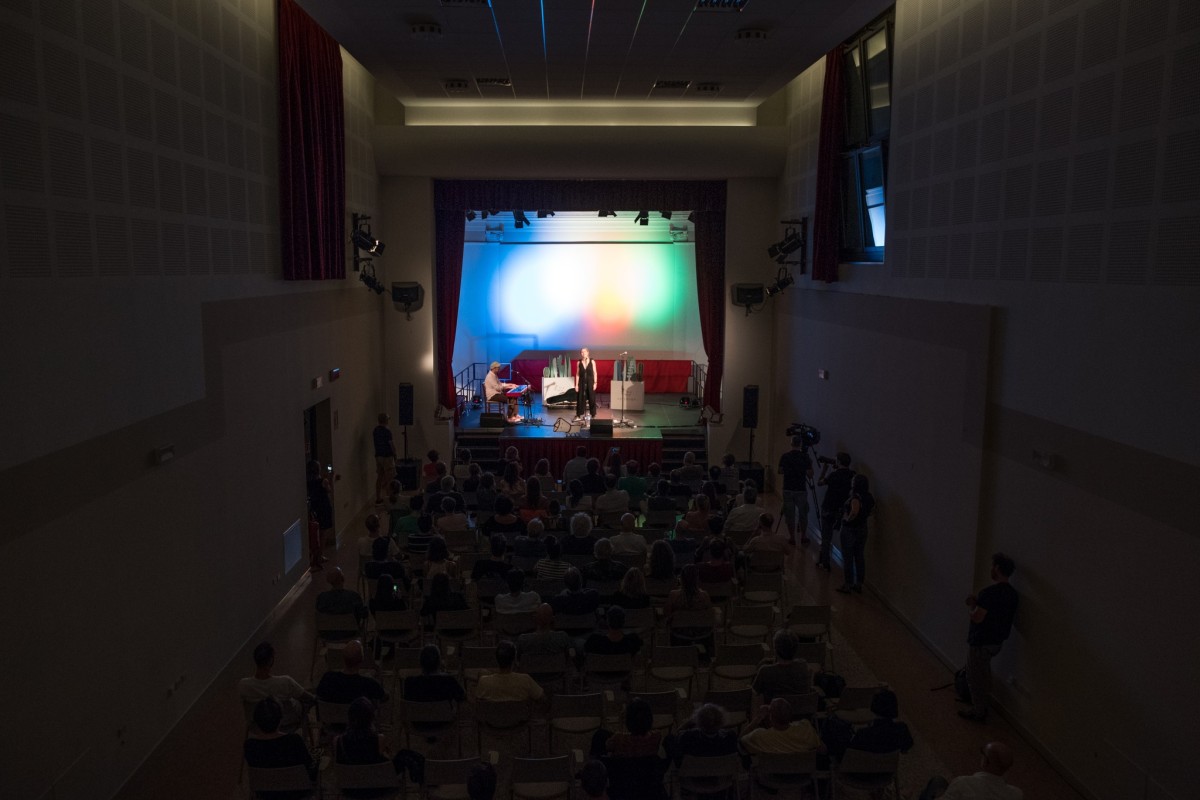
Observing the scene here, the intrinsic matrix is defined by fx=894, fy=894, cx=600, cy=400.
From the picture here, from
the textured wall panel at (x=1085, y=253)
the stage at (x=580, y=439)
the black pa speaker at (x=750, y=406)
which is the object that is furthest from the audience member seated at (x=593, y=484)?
the textured wall panel at (x=1085, y=253)

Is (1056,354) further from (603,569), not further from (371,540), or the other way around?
(371,540)

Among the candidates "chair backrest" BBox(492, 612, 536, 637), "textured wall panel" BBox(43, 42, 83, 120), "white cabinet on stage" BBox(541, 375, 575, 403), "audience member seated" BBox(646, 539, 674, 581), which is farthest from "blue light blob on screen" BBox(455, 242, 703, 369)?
"textured wall panel" BBox(43, 42, 83, 120)

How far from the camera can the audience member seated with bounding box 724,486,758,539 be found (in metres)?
10.6

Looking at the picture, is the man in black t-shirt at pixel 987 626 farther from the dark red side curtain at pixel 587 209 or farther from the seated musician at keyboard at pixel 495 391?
the seated musician at keyboard at pixel 495 391

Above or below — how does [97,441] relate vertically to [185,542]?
above

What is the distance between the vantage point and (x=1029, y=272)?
24.0 ft

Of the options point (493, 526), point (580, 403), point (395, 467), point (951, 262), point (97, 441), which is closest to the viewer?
point (97, 441)

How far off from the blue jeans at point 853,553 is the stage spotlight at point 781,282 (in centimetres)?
518

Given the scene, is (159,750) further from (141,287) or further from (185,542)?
(141,287)

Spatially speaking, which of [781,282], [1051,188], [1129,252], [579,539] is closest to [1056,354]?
[1129,252]

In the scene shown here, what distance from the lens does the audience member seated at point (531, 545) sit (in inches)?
364

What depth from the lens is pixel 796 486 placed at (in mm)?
12508

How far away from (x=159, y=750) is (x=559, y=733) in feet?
10.3

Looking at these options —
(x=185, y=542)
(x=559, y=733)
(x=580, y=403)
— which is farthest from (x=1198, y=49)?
(x=580, y=403)
